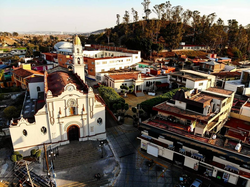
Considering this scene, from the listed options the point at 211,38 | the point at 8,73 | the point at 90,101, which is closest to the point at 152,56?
the point at 211,38

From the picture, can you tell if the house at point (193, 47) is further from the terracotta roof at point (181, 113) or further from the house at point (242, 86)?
the terracotta roof at point (181, 113)

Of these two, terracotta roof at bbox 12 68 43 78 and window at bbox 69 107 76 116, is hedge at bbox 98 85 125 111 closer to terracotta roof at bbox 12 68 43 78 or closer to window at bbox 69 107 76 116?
window at bbox 69 107 76 116

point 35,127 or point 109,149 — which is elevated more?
point 35,127

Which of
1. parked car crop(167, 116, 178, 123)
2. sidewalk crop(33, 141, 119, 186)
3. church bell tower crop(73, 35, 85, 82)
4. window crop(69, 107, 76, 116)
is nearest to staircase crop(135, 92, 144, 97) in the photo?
church bell tower crop(73, 35, 85, 82)

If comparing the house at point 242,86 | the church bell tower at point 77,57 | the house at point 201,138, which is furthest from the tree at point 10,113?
the house at point 242,86

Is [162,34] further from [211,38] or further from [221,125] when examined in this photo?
[221,125]

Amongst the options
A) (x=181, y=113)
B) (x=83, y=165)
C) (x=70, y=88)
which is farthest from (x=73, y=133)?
(x=181, y=113)

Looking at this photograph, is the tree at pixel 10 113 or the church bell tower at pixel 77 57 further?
the church bell tower at pixel 77 57
